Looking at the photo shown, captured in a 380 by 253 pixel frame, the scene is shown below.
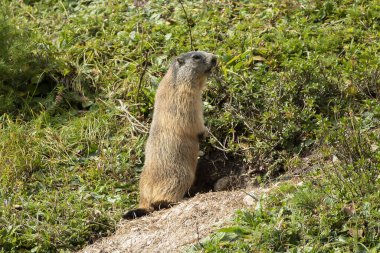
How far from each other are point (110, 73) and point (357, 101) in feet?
10.1

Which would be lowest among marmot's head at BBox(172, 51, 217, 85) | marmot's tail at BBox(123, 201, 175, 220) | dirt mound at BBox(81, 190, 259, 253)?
marmot's tail at BBox(123, 201, 175, 220)

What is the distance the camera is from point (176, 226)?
6227 mm

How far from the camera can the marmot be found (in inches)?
280

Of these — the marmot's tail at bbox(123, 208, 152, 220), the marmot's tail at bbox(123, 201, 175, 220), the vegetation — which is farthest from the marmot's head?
the marmot's tail at bbox(123, 208, 152, 220)

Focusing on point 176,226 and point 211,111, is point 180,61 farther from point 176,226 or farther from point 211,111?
point 176,226

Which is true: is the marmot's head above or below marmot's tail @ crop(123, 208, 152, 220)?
above

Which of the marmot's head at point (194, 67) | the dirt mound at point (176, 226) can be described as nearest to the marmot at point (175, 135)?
the marmot's head at point (194, 67)

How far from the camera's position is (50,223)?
682 centimetres

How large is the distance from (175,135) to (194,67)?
2.60ft

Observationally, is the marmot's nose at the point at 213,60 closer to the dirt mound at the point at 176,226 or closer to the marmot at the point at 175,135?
the marmot at the point at 175,135

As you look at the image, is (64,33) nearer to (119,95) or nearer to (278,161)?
(119,95)

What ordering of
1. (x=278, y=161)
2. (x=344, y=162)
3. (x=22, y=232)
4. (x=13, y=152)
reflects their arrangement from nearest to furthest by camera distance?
(x=344, y=162) → (x=22, y=232) → (x=278, y=161) → (x=13, y=152)

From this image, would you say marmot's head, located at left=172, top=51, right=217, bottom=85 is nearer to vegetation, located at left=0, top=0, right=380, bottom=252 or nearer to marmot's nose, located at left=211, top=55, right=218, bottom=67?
marmot's nose, located at left=211, top=55, right=218, bottom=67

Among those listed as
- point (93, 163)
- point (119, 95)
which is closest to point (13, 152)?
point (93, 163)
